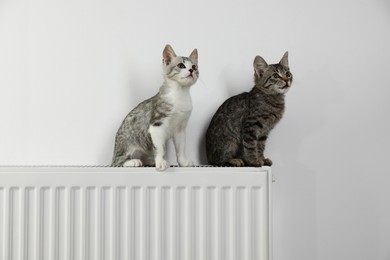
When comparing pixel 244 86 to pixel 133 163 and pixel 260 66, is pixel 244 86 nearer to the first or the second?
pixel 260 66

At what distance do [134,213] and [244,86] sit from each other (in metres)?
0.63

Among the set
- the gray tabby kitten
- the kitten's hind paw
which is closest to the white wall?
the gray tabby kitten

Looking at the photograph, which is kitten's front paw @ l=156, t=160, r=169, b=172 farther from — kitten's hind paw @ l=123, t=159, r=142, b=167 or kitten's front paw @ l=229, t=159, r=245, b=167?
kitten's front paw @ l=229, t=159, r=245, b=167

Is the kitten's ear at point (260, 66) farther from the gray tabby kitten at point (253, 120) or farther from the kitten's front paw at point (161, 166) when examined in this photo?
the kitten's front paw at point (161, 166)

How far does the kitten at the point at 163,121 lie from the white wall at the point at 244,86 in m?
0.17

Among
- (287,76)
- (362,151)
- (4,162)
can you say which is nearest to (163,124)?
(287,76)

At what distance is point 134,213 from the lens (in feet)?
4.15

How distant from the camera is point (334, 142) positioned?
156 cm

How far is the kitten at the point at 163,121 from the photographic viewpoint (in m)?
1.30

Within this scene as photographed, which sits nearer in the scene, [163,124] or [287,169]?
[163,124]

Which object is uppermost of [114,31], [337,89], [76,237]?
[114,31]

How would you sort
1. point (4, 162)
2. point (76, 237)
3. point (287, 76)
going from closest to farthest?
point (76, 237) < point (287, 76) < point (4, 162)

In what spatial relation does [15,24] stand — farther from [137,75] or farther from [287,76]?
[287,76]

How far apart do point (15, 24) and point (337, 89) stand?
3.99ft
